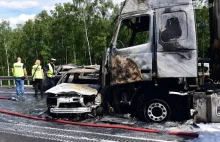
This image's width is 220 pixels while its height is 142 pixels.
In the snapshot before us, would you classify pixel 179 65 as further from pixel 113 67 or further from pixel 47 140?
pixel 47 140

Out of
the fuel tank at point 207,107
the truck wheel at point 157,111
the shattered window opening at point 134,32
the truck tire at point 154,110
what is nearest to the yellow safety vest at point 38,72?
the shattered window opening at point 134,32

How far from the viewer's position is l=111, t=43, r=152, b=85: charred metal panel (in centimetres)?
706

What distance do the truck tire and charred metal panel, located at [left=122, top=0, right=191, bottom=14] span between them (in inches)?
84.4

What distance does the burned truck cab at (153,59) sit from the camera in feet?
22.4

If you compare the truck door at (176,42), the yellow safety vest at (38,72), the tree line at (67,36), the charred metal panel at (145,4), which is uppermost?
the tree line at (67,36)

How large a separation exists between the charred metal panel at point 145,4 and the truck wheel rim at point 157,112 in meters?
2.31

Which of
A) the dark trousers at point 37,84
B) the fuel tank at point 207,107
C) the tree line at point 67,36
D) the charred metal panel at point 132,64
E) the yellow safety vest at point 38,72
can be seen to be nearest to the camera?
the fuel tank at point 207,107

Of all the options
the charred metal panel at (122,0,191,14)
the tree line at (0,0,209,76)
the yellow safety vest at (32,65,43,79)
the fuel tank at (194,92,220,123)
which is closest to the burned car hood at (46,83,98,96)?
the charred metal panel at (122,0,191,14)

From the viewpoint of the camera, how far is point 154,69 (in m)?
7.03

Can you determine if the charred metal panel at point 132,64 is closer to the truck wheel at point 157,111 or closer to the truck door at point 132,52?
the truck door at point 132,52

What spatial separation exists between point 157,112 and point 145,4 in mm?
2588

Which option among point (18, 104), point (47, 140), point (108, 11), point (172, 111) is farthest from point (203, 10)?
point (108, 11)

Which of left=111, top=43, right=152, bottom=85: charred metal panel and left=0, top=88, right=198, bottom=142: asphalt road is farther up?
left=111, top=43, right=152, bottom=85: charred metal panel

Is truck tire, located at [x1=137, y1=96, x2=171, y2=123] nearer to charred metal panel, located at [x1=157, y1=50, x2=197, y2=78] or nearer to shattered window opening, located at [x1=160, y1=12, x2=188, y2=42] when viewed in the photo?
charred metal panel, located at [x1=157, y1=50, x2=197, y2=78]
